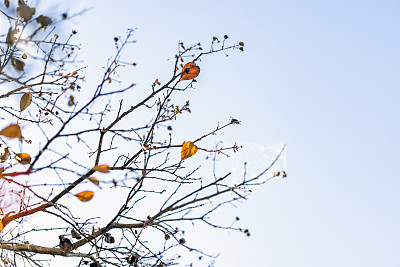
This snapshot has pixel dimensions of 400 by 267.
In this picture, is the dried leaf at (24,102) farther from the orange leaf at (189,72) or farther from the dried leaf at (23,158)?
the orange leaf at (189,72)

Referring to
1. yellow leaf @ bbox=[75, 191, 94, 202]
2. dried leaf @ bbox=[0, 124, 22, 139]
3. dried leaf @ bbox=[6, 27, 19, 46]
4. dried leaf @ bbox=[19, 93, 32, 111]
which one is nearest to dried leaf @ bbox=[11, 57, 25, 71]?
dried leaf @ bbox=[6, 27, 19, 46]

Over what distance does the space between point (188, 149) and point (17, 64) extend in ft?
4.02

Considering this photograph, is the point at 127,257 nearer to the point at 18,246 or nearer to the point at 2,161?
the point at 18,246

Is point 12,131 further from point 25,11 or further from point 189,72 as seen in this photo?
point 189,72

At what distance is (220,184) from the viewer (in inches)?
123

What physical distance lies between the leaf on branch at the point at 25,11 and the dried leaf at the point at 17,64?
0.23 m

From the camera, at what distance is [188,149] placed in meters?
3.25

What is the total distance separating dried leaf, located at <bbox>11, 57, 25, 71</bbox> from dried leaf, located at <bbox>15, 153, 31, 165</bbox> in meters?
0.50

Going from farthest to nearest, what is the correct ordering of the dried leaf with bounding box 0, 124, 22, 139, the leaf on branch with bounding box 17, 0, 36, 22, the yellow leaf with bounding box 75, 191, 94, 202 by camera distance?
the yellow leaf with bounding box 75, 191, 94, 202 → the leaf on branch with bounding box 17, 0, 36, 22 → the dried leaf with bounding box 0, 124, 22, 139

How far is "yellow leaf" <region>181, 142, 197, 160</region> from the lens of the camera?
10.7ft

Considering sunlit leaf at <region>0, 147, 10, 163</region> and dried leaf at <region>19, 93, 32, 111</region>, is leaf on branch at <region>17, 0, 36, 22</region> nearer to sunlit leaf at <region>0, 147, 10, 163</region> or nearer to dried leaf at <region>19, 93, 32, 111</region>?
dried leaf at <region>19, 93, 32, 111</region>

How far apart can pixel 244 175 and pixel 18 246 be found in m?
1.60

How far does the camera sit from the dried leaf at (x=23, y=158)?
2775mm

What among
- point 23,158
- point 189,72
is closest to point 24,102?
point 23,158
